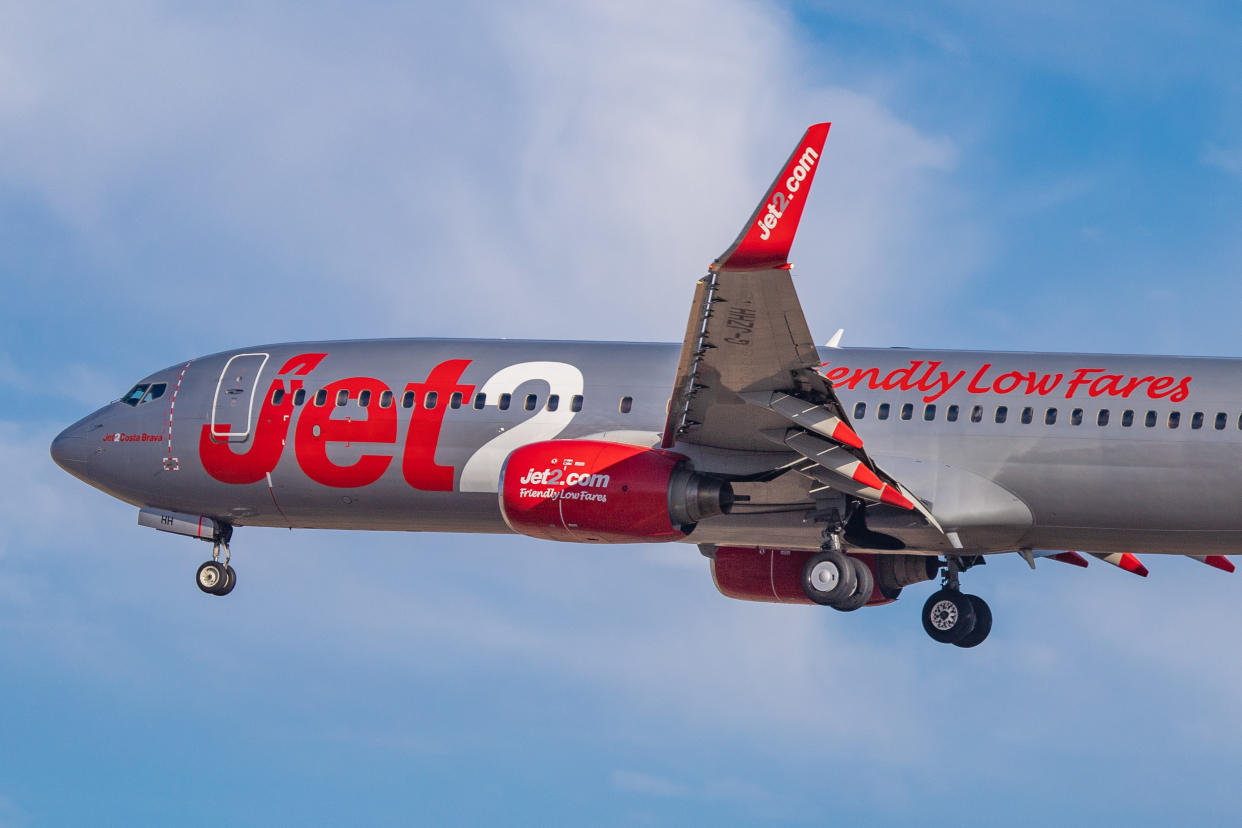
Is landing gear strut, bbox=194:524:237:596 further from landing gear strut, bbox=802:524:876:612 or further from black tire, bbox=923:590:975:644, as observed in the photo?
black tire, bbox=923:590:975:644

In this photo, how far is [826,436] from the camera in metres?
22.9

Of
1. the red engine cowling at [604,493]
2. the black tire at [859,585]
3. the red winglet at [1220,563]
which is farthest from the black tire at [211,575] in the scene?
the red winglet at [1220,563]

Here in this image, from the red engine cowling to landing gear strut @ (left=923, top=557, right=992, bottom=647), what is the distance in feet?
21.3

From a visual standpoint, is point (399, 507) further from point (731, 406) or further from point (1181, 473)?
point (1181, 473)

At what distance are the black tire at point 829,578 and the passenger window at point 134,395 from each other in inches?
479

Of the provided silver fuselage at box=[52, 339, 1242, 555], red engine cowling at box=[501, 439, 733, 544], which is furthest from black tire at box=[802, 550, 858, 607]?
red engine cowling at box=[501, 439, 733, 544]

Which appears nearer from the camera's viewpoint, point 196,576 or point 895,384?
point 895,384

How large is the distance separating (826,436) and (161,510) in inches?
489

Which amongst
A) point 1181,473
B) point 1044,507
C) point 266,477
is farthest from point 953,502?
point 266,477

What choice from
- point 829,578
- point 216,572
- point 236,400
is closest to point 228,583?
point 216,572

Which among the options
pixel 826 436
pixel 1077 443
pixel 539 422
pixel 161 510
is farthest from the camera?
pixel 161 510

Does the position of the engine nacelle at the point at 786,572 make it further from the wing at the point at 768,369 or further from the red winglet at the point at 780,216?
the red winglet at the point at 780,216

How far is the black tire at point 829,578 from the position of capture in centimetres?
2481

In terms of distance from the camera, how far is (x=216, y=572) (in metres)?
29.7
